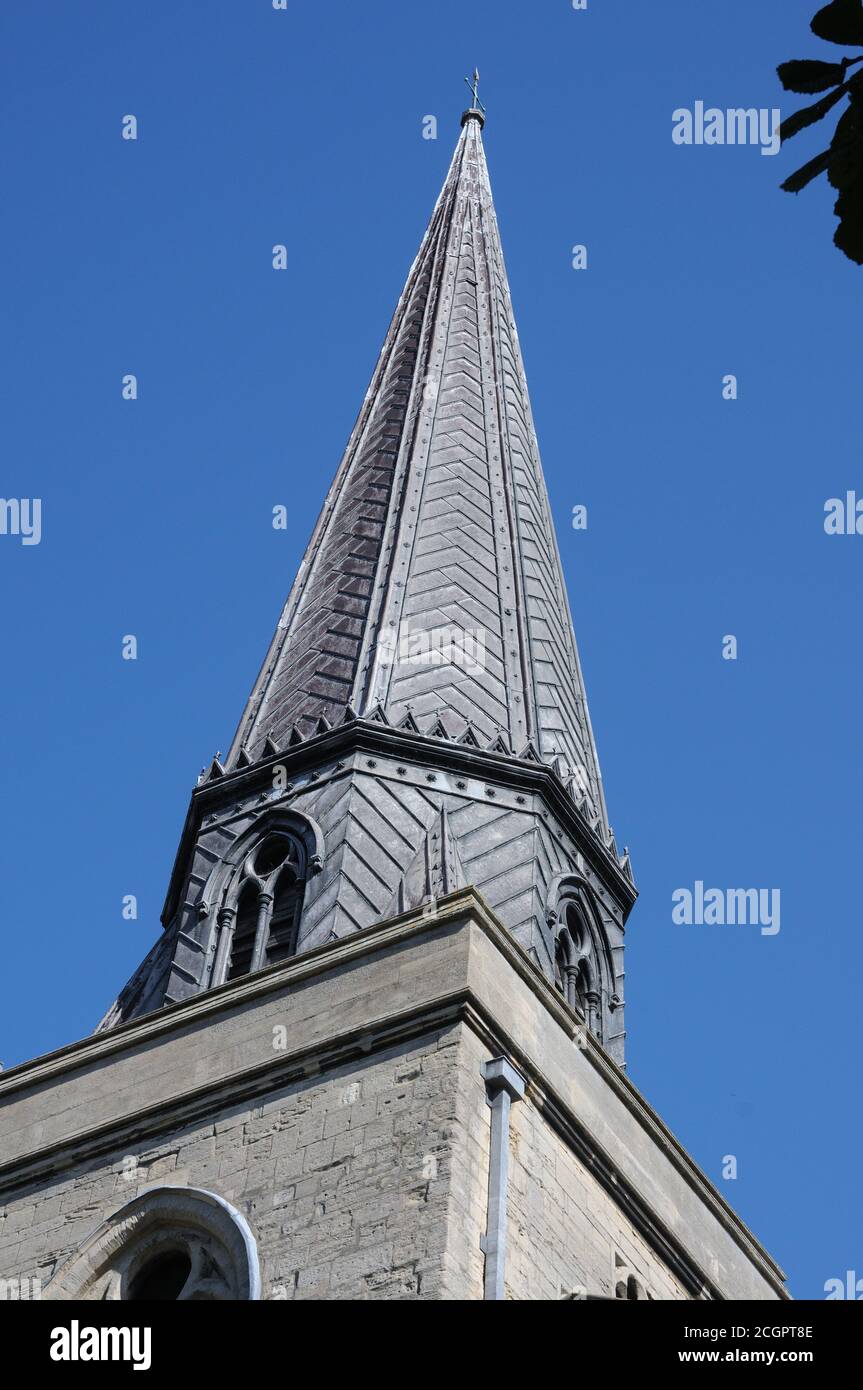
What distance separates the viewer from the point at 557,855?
66.0 feet

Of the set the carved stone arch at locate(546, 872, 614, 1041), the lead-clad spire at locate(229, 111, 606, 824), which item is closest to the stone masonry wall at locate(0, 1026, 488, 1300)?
the carved stone arch at locate(546, 872, 614, 1041)

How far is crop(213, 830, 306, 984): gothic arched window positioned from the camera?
61.8 ft

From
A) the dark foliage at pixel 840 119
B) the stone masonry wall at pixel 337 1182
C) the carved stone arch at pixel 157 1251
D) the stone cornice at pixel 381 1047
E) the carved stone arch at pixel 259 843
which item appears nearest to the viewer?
the dark foliage at pixel 840 119

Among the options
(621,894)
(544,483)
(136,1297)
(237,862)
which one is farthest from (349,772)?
(544,483)

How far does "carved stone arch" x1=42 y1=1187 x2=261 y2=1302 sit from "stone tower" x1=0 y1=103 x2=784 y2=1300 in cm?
2

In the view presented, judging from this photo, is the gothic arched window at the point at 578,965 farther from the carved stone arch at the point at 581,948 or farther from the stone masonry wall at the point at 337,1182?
the stone masonry wall at the point at 337,1182

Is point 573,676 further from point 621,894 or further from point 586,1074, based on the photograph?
point 586,1074

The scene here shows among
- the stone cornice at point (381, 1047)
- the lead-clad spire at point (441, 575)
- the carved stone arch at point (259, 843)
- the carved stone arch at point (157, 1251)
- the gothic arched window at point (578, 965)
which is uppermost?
the lead-clad spire at point (441, 575)

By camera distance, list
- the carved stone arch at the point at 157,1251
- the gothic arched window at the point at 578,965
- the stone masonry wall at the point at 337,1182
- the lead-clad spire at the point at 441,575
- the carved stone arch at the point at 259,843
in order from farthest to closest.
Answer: the lead-clad spire at the point at 441,575 → the gothic arched window at the point at 578,965 → the carved stone arch at the point at 259,843 → the carved stone arch at the point at 157,1251 → the stone masonry wall at the point at 337,1182

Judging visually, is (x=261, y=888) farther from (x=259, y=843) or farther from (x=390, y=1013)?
(x=390, y=1013)

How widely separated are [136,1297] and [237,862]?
549 centimetres

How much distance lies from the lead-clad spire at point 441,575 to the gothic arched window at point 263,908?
1.42 meters

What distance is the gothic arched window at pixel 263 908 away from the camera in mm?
18844

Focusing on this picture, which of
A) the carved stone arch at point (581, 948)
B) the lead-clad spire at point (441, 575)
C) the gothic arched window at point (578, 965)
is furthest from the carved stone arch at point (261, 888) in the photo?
the gothic arched window at point (578, 965)
